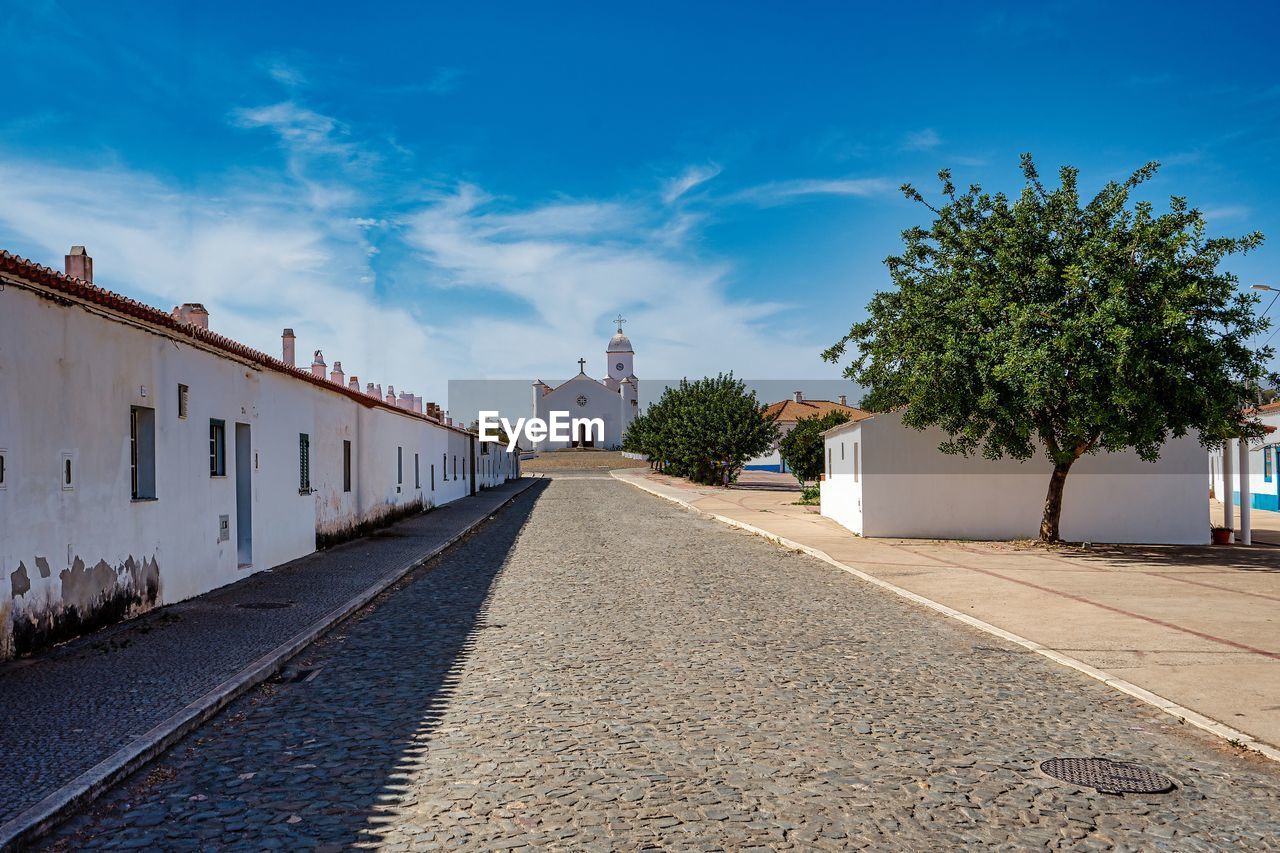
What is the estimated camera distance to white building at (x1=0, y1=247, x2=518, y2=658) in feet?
27.2

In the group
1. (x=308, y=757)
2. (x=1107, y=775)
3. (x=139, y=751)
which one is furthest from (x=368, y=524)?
(x=1107, y=775)

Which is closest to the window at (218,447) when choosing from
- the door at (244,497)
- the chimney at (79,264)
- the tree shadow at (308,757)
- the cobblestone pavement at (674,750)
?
the door at (244,497)

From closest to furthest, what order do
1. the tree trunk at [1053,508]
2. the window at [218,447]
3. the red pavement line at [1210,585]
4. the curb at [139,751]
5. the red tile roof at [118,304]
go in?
the curb at [139,751] → the red tile roof at [118,304] → the red pavement line at [1210,585] → the window at [218,447] → the tree trunk at [1053,508]

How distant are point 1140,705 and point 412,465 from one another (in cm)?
2573

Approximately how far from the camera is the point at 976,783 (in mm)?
5277

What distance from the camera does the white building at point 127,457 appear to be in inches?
326

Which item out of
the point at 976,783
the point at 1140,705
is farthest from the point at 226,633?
the point at 1140,705

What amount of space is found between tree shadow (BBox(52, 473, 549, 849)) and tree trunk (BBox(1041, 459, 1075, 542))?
525 inches

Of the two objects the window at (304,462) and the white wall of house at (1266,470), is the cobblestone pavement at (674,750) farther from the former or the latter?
the white wall of house at (1266,470)

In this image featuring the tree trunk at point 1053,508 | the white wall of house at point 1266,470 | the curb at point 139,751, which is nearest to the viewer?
the curb at point 139,751

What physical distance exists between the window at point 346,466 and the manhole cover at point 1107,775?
17.6 metres

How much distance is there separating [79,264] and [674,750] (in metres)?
9.64

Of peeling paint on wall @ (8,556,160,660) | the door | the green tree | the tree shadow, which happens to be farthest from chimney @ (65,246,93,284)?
the green tree

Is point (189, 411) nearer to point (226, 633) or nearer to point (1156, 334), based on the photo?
point (226, 633)
